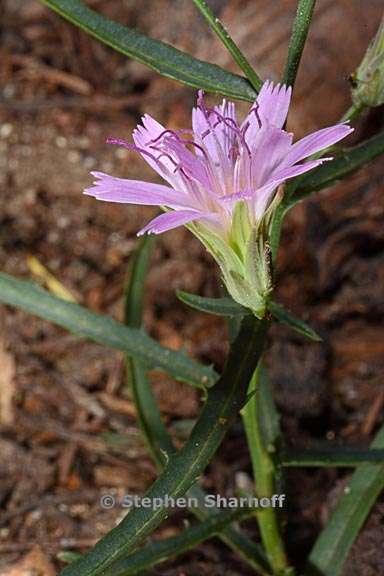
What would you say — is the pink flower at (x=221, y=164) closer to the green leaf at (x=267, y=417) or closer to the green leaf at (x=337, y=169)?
the green leaf at (x=337, y=169)

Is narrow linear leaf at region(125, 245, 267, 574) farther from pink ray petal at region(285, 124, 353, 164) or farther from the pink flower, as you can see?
pink ray petal at region(285, 124, 353, 164)

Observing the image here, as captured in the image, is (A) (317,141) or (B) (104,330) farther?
(B) (104,330)

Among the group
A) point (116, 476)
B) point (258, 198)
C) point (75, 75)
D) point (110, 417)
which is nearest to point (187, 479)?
point (258, 198)

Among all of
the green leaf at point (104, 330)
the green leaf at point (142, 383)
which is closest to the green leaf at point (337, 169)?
the green leaf at point (104, 330)

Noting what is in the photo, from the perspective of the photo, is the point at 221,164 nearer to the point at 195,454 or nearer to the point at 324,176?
the point at 324,176

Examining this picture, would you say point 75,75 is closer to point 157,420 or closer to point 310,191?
point 157,420

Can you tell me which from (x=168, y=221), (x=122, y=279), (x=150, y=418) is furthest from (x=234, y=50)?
(x=122, y=279)
